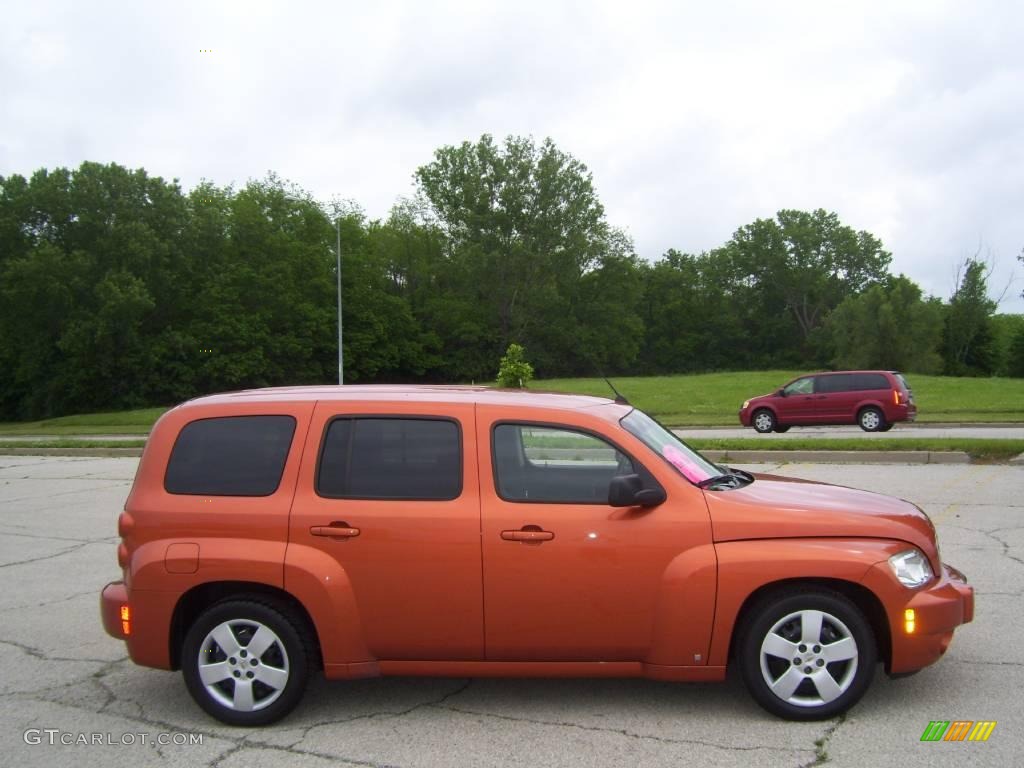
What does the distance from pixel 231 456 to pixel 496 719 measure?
1899 mm

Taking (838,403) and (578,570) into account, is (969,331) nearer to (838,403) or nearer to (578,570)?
(838,403)

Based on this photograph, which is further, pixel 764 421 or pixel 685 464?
pixel 764 421

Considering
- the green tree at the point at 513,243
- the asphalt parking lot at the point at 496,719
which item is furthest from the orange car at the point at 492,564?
the green tree at the point at 513,243

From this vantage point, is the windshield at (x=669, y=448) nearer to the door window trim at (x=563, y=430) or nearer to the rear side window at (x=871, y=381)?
the door window trim at (x=563, y=430)

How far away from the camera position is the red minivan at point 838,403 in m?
22.6

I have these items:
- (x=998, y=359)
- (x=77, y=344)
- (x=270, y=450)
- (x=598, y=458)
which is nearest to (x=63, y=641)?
(x=270, y=450)

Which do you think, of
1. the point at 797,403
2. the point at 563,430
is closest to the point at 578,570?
the point at 563,430

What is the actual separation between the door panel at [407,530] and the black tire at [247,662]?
33 centimetres

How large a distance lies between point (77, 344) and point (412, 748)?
2135 inches

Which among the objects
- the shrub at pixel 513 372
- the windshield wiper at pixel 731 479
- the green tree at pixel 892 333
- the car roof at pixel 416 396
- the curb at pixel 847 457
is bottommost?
the curb at pixel 847 457

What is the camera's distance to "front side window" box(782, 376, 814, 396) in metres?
23.9

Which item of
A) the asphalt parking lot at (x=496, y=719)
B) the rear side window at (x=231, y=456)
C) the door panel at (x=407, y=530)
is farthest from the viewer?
the rear side window at (x=231, y=456)

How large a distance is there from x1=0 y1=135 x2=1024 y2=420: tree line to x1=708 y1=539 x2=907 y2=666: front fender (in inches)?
2064

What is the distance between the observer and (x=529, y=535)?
14.1ft
